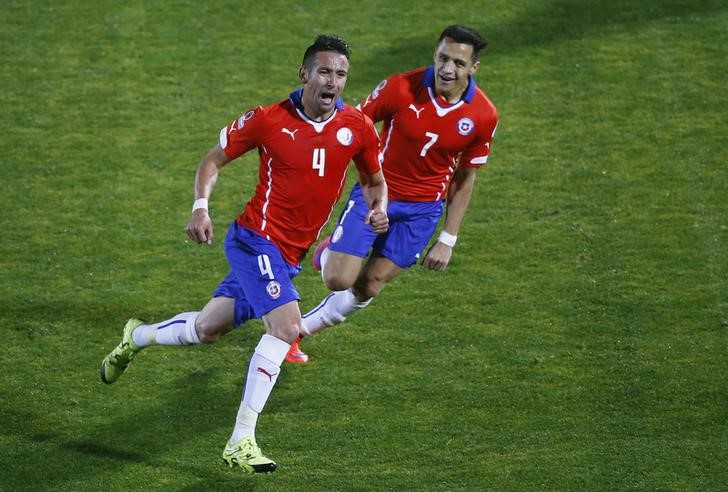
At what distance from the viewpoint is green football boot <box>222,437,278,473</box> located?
6137mm

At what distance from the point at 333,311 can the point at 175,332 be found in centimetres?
119

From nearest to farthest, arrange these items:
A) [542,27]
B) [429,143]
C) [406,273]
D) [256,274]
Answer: [256,274], [429,143], [406,273], [542,27]

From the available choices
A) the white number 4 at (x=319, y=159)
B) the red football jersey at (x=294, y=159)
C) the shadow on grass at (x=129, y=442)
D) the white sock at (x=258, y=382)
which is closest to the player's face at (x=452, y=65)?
the red football jersey at (x=294, y=159)

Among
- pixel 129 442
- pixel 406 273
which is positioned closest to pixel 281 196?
pixel 129 442

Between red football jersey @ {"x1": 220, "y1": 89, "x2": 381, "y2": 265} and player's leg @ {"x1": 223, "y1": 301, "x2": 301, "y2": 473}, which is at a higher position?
red football jersey @ {"x1": 220, "y1": 89, "x2": 381, "y2": 265}

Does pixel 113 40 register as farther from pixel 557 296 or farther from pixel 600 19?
pixel 557 296

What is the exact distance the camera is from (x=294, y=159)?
6582 mm

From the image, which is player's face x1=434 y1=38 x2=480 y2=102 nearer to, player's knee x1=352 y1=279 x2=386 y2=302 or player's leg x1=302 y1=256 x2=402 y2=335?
player's leg x1=302 y1=256 x2=402 y2=335

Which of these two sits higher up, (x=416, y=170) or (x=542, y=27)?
(x=542, y=27)

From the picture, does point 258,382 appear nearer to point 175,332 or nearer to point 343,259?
point 175,332

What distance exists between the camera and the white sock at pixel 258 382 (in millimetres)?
6301

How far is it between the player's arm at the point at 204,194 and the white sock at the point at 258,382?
686 millimetres

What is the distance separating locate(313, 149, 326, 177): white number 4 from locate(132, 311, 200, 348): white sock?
1223 mm

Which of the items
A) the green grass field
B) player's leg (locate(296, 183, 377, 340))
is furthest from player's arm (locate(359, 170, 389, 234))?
the green grass field
